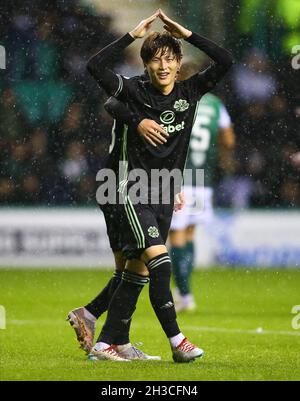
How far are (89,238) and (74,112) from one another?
167cm

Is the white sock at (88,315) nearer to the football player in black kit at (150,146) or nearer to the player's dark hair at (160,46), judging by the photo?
the football player in black kit at (150,146)

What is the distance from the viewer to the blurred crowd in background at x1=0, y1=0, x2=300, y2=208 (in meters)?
15.2

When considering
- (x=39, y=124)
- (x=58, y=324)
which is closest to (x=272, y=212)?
(x=39, y=124)

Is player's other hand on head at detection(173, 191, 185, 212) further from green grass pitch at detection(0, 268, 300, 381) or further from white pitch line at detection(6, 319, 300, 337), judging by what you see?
white pitch line at detection(6, 319, 300, 337)

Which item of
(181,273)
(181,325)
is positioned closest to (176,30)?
(181,325)

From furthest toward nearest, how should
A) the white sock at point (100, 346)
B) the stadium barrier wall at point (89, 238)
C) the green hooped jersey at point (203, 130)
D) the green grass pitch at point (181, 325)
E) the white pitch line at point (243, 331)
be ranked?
the stadium barrier wall at point (89, 238)
the green hooped jersey at point (203, 130)
the white pitch line at point (243, 331)
the white sock at point (100, 346)
the green grass pitch at point (181, 325)

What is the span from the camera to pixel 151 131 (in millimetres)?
6742

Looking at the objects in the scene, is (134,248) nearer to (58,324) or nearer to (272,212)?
(58,324)

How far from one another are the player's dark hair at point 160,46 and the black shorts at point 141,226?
2.61 ft

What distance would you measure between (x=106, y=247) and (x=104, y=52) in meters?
8.01

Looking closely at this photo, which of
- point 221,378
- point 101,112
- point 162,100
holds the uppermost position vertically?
point 101,112

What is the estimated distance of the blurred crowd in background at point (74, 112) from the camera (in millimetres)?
15203

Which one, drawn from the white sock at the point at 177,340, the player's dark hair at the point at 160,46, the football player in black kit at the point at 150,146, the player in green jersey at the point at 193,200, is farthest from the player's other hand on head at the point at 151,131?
the player in green jersey at the point at 193,200

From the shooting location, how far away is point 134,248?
6770mm
